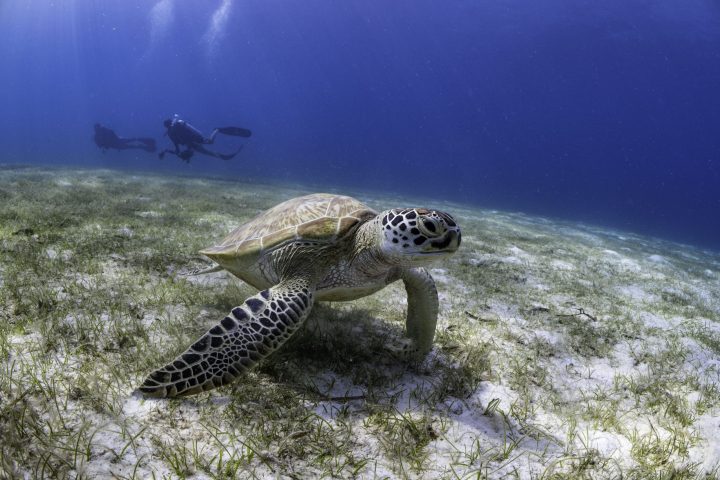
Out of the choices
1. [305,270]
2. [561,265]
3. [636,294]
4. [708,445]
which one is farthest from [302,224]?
[561,265]

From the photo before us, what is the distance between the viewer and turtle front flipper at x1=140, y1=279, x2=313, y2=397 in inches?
74.9

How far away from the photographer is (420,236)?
8.09 ft

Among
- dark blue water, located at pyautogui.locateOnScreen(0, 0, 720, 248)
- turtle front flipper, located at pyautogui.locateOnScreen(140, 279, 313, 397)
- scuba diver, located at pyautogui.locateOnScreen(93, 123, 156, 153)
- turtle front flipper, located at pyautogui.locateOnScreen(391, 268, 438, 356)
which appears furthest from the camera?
dark blue water, located at pyautogui.locateOnScreen(0, 0, 720, 248)

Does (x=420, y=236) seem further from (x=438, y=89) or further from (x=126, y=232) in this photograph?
(x=438, y=89)

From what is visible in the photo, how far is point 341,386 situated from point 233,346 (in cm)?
75

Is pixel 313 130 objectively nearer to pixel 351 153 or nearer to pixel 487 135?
pixel 351 153

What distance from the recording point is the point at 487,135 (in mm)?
167375

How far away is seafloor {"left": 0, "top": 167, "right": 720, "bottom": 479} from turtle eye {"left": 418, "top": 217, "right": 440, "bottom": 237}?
3.35 ft

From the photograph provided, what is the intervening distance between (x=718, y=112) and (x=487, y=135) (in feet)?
276

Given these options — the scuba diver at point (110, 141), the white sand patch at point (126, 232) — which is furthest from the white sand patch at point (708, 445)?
the scuba diver at point (110, 141)

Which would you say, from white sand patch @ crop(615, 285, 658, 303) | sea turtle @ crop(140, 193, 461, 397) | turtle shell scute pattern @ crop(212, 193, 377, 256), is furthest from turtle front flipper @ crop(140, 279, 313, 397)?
white sand patch @ crop(615, 285, 658, 303)

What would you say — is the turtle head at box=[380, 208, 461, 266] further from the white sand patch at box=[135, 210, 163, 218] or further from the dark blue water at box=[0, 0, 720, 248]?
the dark blue water at box=[0, 0, 720, 248]

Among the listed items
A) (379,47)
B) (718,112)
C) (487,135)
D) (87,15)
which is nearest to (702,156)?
(718,112)

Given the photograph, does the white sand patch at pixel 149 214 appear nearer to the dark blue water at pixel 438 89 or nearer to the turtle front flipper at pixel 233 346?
the turtle front flipper at pixel 233 346
